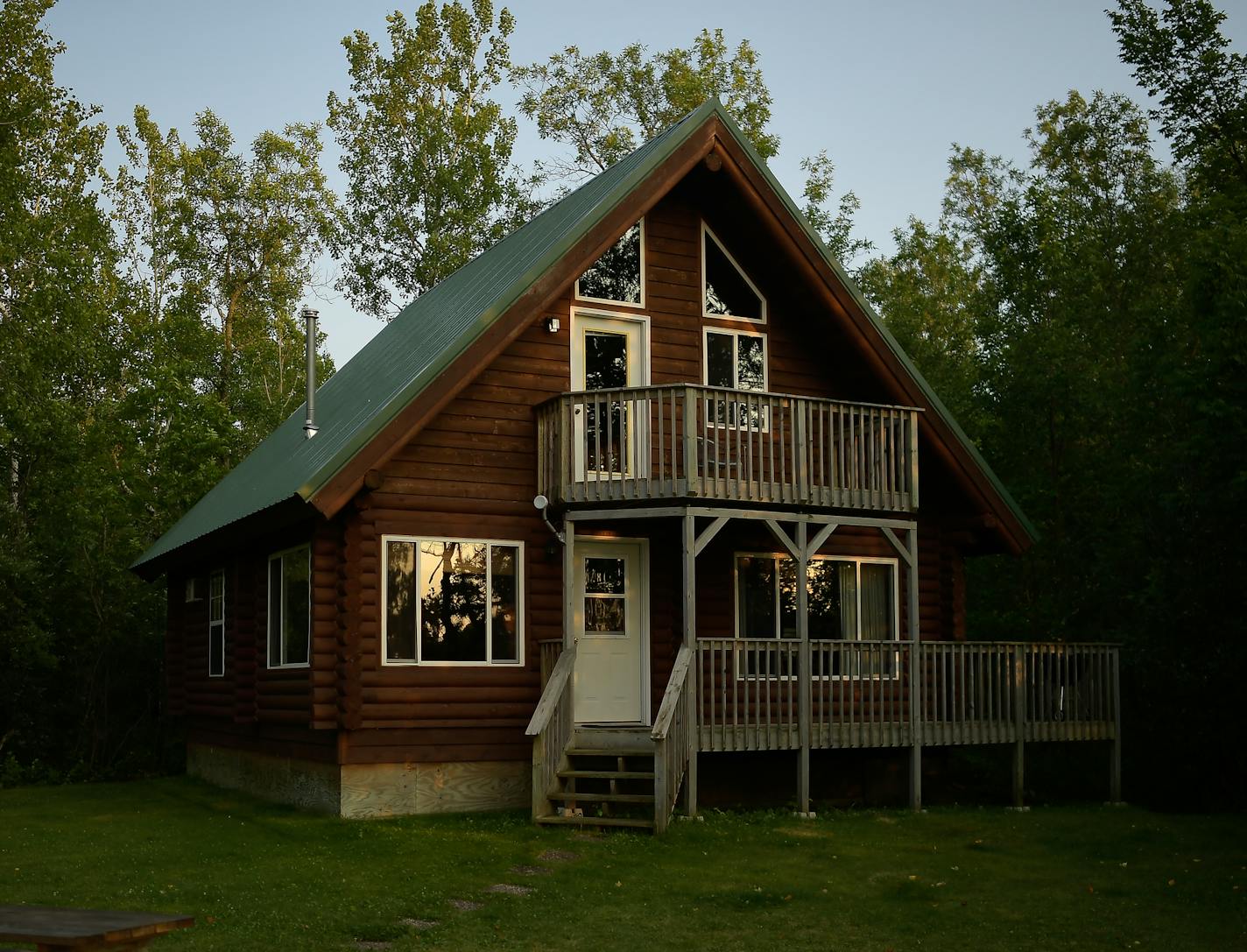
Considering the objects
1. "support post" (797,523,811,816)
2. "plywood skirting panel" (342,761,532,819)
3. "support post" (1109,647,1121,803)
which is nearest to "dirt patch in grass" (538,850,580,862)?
"plywood skirting panel" (342,761,532,819)

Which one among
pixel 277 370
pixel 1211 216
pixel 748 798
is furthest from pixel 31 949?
pixel 277 370

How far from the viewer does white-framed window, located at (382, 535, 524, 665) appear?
1797 centimetres

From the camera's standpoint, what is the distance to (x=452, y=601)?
18312 mm

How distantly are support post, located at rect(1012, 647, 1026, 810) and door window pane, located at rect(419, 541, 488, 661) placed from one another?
7.21 m

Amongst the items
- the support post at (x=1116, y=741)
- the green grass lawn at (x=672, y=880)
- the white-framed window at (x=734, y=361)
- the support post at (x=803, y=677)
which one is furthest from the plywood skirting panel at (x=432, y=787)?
the support post at (x=1116, y=741)

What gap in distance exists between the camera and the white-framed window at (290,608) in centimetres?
1900

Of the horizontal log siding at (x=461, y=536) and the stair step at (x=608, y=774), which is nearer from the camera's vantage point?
the stair step at (x=608, y=774)

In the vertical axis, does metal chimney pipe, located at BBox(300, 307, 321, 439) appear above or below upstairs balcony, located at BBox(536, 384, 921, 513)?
above

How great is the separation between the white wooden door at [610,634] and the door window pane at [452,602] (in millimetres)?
1437

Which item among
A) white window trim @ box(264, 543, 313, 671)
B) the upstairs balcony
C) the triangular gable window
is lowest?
white window trim @ box(264, 543, 313, 671)

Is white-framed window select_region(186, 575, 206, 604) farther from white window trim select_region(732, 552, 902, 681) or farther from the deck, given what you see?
white window trim select_region(732, 552, 902, 681)

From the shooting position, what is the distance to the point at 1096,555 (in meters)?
26.2

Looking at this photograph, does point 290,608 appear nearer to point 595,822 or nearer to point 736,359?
point 595,822

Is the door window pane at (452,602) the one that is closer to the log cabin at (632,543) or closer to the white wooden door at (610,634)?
the log cabin at (632,543)
